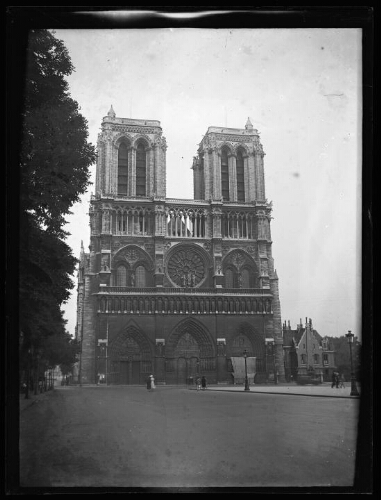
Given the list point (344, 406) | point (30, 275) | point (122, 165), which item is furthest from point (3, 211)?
point (122, 165)

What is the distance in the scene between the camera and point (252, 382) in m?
12.8

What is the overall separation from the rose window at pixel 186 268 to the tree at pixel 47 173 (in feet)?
8.66

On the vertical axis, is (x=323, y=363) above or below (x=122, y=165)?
below

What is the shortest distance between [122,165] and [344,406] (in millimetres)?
8962

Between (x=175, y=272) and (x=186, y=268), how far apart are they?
3.15 ft

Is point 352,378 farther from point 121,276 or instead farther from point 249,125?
point 121,276

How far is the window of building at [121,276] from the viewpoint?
1183 cm

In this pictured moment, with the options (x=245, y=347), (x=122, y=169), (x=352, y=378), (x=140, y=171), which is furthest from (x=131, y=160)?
(x=352, y=378)

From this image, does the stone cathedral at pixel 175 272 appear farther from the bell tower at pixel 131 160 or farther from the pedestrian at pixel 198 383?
the pedestrian at pixel 198 383

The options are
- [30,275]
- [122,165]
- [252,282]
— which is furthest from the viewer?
[122,165]

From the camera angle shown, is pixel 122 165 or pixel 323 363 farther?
pixel 122 165

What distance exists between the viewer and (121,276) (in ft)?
39.8

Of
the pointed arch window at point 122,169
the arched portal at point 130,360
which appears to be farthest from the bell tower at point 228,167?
the arched portal at point 130,360

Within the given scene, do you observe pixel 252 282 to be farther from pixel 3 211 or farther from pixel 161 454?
pixel 3 211
